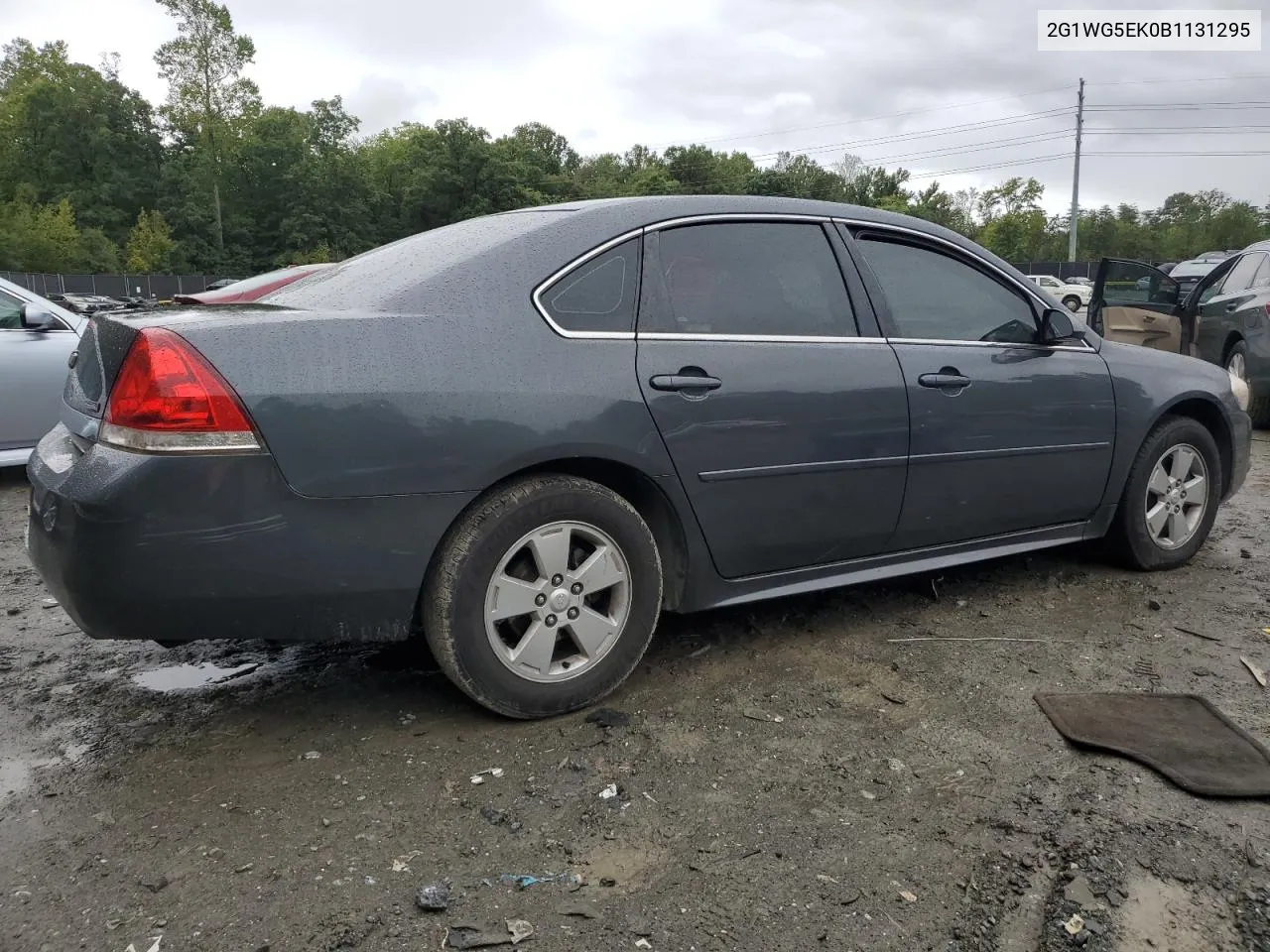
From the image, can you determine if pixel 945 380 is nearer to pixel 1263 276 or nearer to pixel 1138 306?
pixel 1138 306

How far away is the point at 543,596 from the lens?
291 cm

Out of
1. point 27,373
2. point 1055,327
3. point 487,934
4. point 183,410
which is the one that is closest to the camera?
point 487,934

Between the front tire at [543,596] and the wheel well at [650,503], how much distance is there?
0.21ft

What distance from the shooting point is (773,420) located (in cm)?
321

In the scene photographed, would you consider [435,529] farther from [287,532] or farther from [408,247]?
[408,247]

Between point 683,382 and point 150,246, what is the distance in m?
69.5

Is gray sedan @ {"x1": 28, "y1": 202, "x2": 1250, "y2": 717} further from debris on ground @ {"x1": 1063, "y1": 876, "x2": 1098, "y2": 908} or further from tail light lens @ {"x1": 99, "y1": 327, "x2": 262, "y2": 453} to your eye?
debris on ground @ {"x1": 1063, "y1": 876, "x2": 1098, "y2": 908}

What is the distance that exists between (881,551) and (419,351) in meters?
1.86

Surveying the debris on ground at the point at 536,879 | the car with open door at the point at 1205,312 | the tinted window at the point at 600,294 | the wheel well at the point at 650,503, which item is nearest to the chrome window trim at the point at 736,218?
the tinted window at the point at 600,294

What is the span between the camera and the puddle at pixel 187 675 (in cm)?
330

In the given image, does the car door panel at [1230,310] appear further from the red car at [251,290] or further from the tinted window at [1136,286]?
the red car at [251,290]

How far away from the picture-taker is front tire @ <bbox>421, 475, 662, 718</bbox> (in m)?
2.78

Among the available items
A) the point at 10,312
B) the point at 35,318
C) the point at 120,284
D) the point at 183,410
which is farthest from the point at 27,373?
the point at 120,284

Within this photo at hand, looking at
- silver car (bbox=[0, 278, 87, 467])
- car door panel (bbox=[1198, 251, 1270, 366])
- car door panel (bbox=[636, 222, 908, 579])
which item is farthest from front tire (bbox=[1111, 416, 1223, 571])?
silver car (bbox=[0, 278, 87, 467])
